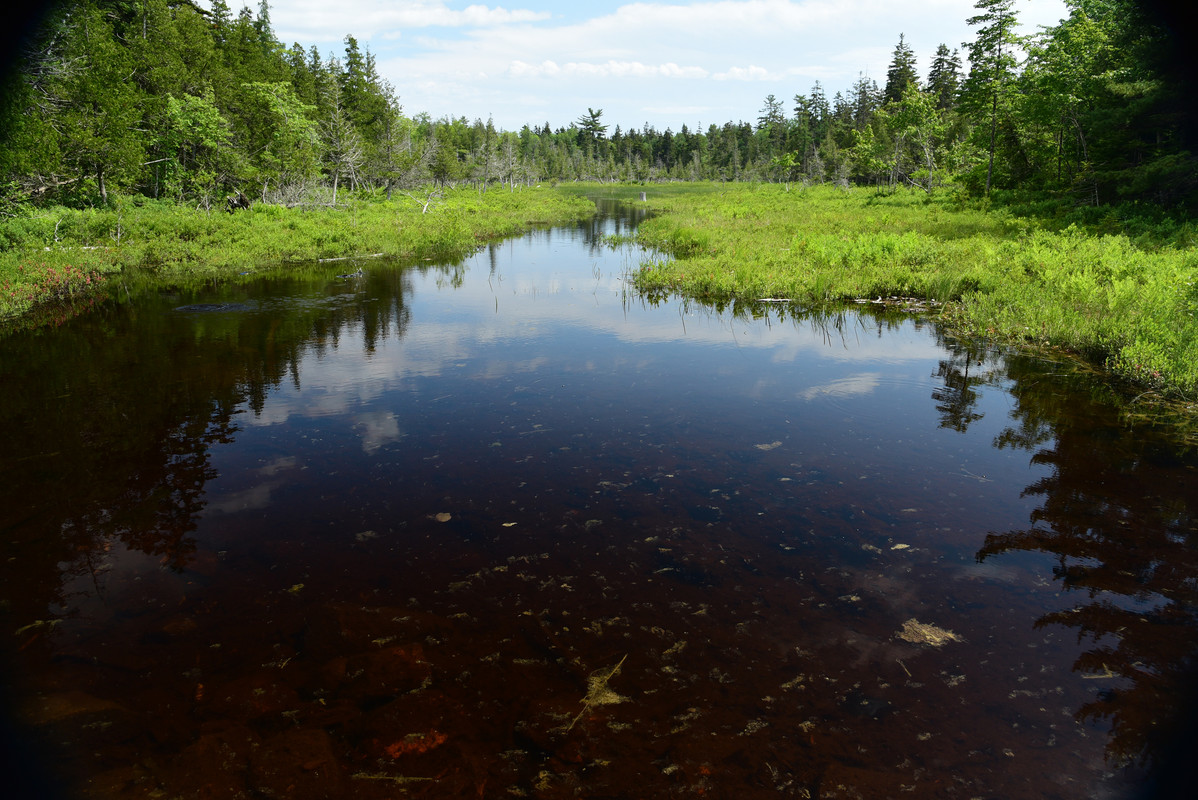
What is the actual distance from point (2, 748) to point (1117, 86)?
32.5 m

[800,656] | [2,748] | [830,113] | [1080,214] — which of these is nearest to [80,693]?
[2,748]

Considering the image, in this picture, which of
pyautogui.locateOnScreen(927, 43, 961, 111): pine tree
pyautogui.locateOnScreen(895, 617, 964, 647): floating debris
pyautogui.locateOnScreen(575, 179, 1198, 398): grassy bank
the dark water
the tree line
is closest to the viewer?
the dark water

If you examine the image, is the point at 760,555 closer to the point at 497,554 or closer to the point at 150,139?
the point at 497,554

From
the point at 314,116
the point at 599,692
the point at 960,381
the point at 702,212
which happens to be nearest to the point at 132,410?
the point at 599,692

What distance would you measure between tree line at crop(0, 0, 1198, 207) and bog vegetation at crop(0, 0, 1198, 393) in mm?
126

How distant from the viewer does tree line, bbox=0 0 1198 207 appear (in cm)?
2039

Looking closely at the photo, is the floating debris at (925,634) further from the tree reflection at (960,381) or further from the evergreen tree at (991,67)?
the evergreen tree at (991,67)

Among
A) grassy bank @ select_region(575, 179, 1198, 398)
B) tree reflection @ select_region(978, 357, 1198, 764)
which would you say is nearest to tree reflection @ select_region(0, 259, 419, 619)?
tree reflection @ select_region(978, 357, 1198, 764)

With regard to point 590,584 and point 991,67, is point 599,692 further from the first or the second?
point 991,67

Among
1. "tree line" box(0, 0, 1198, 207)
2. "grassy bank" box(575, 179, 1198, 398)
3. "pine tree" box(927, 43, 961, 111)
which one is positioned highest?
"pine tree" box(927, 43, 961, 111)

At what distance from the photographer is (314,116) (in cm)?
4194

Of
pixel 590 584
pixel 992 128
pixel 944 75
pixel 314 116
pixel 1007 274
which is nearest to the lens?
pixel 590 584

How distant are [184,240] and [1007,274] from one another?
91.8 ft

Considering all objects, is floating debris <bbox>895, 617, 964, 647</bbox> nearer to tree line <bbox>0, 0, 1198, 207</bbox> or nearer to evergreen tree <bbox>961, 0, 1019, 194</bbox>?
tree line <bbox>0, 0, 1198, 207</bbox>
